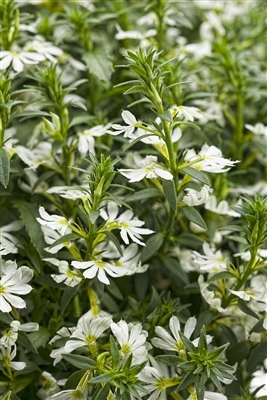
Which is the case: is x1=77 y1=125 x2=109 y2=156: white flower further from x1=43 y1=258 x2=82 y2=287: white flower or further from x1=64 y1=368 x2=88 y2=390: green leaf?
x1=64 y1=368 x2=88 y2=390: green leaf

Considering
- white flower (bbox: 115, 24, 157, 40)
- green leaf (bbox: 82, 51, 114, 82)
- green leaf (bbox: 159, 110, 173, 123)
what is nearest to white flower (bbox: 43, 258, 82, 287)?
green leaf (bbox: 159, 110, 173, 123)

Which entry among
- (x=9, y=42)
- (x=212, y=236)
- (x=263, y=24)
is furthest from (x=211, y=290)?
(x=263, y=24)

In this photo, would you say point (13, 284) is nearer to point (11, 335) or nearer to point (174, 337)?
point (11, 335)

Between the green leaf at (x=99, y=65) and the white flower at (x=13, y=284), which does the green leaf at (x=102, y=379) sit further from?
the green leaf at (x=99, y=65)

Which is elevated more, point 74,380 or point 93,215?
point 93,215

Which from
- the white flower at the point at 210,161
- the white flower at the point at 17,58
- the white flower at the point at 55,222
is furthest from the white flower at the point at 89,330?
the white flower at the point at 17,58

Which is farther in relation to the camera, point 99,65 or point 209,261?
point 99,65

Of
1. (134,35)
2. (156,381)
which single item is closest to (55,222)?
(156,381)
